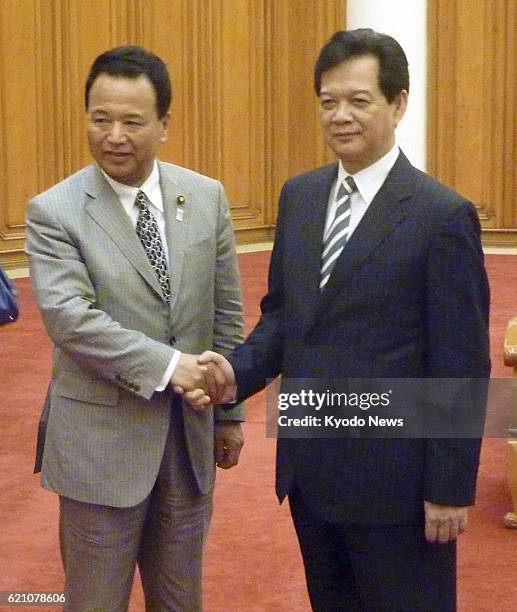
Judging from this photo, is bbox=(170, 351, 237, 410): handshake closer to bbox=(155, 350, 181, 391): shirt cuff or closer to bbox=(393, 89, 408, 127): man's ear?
bbox=(155, 350, 181, 391): shirt cuff

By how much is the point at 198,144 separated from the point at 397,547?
744 cm

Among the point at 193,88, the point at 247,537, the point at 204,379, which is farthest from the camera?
the point at 193,88

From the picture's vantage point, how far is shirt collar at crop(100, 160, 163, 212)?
7.92 ft

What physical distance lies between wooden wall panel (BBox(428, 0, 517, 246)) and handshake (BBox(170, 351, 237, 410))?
25.1 ft

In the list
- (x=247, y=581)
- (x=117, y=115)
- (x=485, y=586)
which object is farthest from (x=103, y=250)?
(x=485, y=586)

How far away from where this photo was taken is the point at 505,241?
388 inches

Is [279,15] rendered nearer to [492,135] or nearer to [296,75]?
[296,75]

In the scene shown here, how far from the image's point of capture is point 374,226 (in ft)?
7.23

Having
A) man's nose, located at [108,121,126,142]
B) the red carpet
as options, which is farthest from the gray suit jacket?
the red carpet

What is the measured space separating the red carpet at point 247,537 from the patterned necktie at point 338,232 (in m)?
1.36

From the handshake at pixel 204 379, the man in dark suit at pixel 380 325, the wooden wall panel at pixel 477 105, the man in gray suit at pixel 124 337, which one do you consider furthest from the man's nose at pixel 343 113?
the wooden wall panel at pixel 477 105

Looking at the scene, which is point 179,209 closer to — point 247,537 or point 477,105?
point 247,537

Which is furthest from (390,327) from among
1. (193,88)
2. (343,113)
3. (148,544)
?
(193,88)

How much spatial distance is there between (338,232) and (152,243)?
0.39 m
